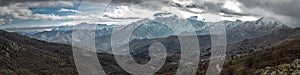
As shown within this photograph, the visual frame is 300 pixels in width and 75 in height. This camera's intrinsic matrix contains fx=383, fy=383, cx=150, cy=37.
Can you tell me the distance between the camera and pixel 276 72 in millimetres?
157625

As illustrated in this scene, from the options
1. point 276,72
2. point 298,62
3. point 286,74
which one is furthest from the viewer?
point 298,62

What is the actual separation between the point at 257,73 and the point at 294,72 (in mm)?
37743

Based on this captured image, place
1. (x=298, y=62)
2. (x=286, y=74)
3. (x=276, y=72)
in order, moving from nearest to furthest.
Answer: (x=286, y=74) → (x=276, y=72) → (x=298, y=62)

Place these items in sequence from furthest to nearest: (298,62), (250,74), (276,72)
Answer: (250,74), (298,62), (276,72)

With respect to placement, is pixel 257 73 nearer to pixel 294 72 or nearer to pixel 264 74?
pixel 264 74

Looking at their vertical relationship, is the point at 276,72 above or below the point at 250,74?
above

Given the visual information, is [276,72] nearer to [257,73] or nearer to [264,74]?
[264,74]

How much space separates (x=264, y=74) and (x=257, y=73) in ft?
56.6

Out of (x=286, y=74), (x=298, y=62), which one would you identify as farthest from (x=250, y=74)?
(x=286, y=74)

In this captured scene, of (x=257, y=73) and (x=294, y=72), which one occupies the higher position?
(x=294, y=72)

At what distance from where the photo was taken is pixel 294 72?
477 feet

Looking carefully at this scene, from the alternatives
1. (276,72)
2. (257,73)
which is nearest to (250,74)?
(257,73)

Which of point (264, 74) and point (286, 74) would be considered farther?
point (264, 74)

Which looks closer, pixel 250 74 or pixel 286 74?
pixel 286 74
